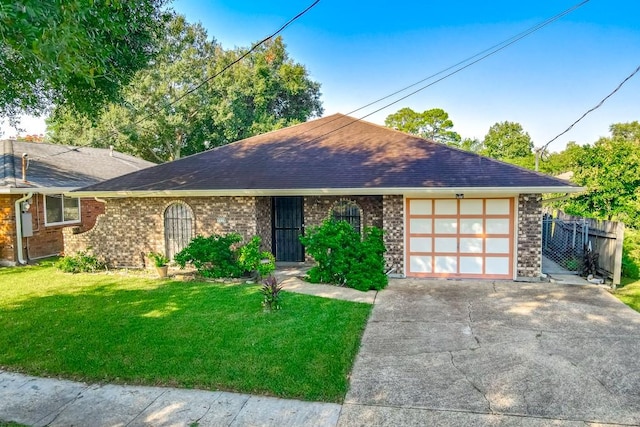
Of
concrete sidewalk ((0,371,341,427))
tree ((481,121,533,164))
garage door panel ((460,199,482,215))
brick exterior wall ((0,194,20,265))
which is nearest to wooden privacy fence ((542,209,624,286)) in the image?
garage door panel ((460,199,482,215))

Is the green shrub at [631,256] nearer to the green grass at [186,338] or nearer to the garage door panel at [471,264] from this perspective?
the garage door panel at [471,264]

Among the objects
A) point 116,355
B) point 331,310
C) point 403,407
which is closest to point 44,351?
point 116,355

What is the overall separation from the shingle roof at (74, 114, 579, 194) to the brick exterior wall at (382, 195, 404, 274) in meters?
0.73

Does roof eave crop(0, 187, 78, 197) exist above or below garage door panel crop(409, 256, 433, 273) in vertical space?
above

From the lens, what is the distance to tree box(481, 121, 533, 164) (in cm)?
5075

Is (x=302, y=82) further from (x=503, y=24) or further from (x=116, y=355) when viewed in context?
(x=116, y=355)

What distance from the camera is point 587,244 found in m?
10.3

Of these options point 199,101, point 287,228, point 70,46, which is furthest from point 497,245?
point 199,101

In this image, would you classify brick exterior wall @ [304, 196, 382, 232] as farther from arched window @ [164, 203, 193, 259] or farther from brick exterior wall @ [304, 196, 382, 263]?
arched window @ [164, 203, 193, 259]

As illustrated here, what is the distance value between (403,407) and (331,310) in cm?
326

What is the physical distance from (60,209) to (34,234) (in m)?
1.59

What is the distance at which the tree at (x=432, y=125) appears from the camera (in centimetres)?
4717

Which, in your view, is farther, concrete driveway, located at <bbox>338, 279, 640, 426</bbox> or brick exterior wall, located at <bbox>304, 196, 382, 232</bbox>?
brick exterior wall, located at <bbox>304, 196, 382, 232</bbox>

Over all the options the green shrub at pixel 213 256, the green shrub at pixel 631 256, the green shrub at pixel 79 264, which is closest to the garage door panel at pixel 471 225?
the green shrub at pixel 631 256
